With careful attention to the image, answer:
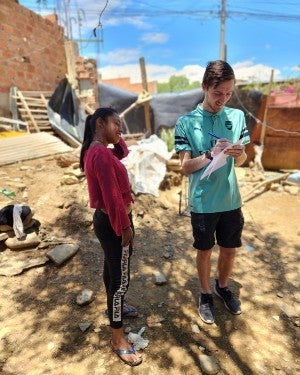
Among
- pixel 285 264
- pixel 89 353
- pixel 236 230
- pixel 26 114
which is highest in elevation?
pixel 26 114

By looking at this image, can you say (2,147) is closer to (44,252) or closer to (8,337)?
(44,252)

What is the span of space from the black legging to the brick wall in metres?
6.92

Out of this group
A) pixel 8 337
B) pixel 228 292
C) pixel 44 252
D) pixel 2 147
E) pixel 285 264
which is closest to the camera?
pixel 8 337

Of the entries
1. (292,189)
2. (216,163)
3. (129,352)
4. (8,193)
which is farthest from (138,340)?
(292,189)

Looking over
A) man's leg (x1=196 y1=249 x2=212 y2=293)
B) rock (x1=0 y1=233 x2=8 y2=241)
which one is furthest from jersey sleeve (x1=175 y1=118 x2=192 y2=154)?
rock (x1=0 y1=233 x2=8 y2=241)

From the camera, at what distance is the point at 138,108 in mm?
8031

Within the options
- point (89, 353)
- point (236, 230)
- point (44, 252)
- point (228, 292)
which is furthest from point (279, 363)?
point (44, 252)

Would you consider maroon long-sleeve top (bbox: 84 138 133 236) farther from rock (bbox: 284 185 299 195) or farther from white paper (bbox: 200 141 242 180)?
rock (bbox: 284 185 299 195)

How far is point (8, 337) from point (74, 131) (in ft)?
20.0

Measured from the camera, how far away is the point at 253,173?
679 cm

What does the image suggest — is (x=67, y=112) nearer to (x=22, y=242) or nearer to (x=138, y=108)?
(x=138, y=108)

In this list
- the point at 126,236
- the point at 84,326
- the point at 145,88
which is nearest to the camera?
the point at 126,236

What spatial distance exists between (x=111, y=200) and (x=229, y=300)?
→ 62.9 inches

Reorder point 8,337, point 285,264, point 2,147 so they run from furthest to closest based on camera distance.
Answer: point 2,147 → point 285,264 → point 8,337
